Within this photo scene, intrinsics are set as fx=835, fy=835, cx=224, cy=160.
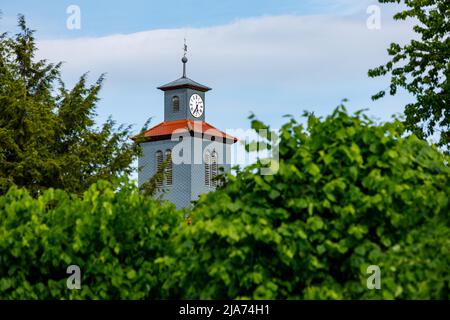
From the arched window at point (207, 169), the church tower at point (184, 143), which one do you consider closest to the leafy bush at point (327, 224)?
the church tower at point (184, 143)

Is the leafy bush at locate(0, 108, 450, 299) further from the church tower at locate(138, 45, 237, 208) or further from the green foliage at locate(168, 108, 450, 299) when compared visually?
the church tower at locate(138, 45, 237, 208)

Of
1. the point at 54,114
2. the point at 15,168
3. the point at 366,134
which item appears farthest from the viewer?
the point at 54,114

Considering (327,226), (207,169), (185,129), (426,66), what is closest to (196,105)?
(185,129)

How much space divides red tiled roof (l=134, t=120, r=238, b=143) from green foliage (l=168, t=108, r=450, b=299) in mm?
81130

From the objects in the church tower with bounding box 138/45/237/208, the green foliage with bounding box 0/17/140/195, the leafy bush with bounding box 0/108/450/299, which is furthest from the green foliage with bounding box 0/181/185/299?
the church tower with bounding box 138/45/237/208

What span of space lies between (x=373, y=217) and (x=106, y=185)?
10.0 ft

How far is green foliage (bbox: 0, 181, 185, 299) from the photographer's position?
27.9 ft

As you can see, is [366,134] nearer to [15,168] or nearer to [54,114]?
[15,168]

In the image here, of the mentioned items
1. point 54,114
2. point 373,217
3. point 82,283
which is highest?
point 54,114

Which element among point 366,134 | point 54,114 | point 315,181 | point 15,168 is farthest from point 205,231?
point 54,114

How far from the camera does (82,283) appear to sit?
8.62 meters

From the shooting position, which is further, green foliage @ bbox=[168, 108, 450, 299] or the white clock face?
the white clock face

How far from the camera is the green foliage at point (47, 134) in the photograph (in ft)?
78.5

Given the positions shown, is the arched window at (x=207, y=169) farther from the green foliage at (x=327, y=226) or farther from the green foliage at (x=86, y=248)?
the green foliage at (x=327, y=226)
